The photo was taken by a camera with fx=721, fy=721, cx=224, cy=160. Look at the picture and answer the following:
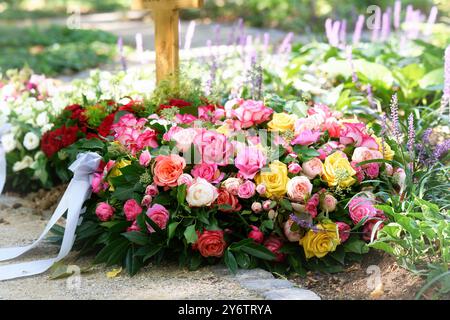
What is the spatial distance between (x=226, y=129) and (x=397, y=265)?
0.98m

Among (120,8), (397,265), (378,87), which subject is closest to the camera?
(397,265)

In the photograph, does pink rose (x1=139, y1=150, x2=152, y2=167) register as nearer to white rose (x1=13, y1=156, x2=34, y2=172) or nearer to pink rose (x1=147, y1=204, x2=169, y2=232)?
pink rose (x1=147, y1=204, x2=169, y2=232)

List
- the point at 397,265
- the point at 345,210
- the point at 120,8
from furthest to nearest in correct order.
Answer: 1. the point at 120,8
2. the point at 345,210
3. the point at 397,265

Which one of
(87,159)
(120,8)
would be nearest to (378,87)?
(87,159)

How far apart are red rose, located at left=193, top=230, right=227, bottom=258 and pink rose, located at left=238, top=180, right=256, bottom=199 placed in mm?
174

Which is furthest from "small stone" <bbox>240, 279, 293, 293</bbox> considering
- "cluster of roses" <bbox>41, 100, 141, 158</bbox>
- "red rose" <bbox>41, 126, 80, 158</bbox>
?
"red rose" <bbox>41, 126, 80, 158</bbox>

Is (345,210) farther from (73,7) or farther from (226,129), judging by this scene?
(73,7)

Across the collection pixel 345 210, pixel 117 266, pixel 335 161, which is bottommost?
pixel 117 266

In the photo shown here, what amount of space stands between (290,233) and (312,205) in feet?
0.50

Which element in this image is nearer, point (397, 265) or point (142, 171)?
point (397, 265)

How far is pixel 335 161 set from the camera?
10.0ft

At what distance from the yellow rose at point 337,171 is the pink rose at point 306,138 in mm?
138

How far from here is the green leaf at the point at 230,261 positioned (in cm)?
290

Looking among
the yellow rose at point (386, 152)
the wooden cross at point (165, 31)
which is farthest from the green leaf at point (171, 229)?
the wooden cross at point (165, 31)
